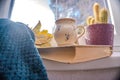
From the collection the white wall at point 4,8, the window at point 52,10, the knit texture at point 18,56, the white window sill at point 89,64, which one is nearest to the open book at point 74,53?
the white window sill at point 89,64

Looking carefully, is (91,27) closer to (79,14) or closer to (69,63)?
Answer: (69,63)

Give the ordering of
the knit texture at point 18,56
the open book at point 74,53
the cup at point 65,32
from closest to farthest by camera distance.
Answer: the knit texture at point 18,56 → the open book at point 74,53 → the cup at point 65,32

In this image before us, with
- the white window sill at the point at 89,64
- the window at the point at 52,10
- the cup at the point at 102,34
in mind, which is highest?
the window at the point at 52,10

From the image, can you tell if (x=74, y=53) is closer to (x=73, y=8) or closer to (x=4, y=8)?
(x=73, y=8)

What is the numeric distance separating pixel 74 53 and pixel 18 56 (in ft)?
0.98

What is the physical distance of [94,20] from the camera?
2.85 ft

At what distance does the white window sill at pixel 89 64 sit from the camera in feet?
2.10

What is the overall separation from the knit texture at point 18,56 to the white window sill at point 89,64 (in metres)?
0.27

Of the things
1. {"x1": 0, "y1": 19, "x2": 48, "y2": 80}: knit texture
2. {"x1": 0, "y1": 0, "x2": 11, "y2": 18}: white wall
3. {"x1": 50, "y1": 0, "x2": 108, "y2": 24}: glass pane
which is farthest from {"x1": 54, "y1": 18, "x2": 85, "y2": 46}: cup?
{"x1": 0, "y1": 0, "x2": 11, "y2": 18}: white wall

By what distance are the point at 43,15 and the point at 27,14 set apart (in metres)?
0.13

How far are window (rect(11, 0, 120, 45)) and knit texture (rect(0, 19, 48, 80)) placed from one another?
81 cm

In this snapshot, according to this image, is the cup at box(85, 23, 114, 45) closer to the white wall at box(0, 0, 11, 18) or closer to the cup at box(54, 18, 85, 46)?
the cup at box(54, 18, 85, 46)

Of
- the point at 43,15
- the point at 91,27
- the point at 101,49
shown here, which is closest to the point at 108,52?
the point at 101,49

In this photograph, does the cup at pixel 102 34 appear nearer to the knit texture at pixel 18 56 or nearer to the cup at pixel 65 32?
the cup at pixel 65 32
